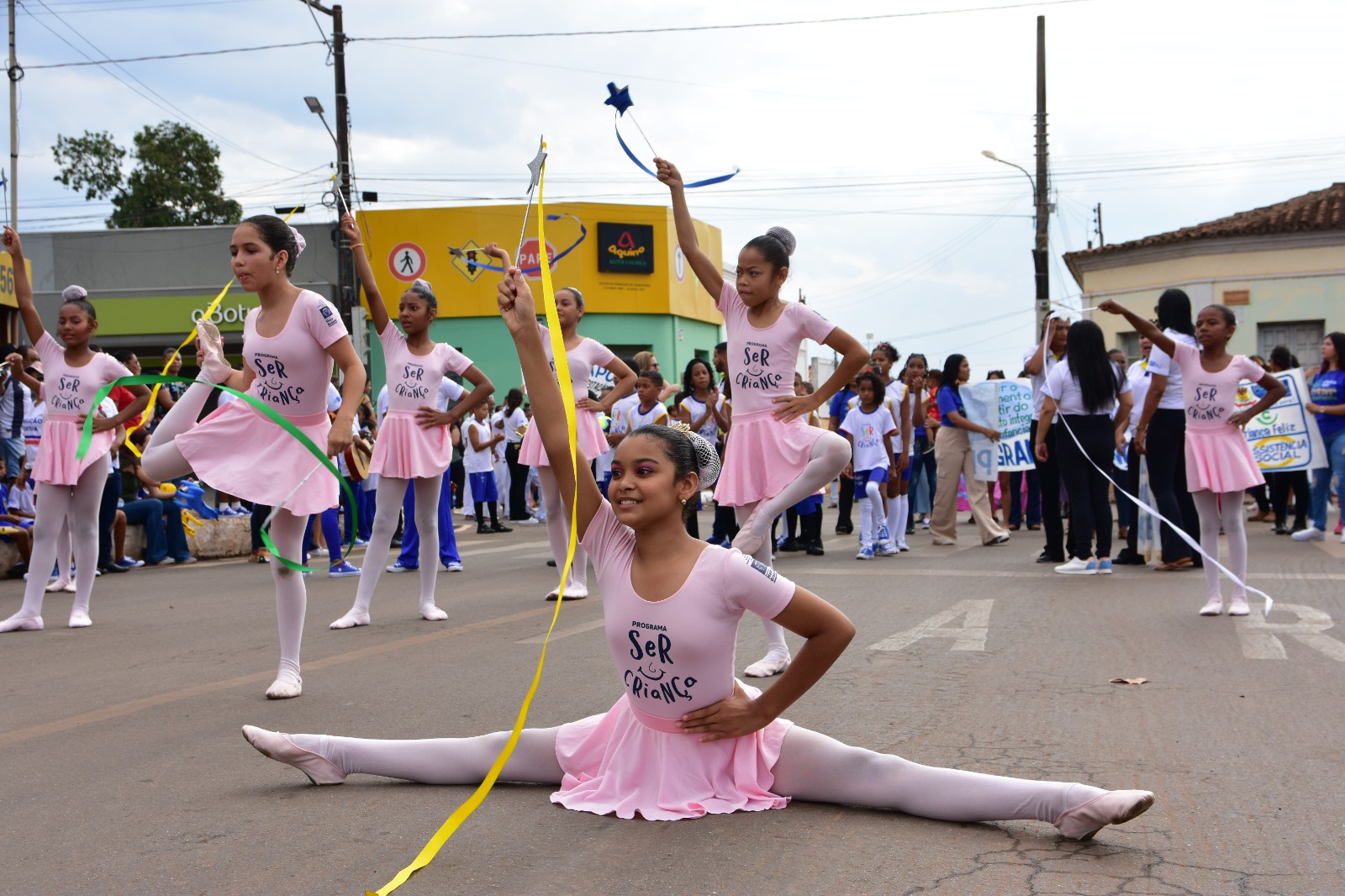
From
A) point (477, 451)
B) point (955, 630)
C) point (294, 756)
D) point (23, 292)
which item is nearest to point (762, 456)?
point (955, 630)

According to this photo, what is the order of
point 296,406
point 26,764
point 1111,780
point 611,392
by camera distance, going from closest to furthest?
point 1111,780, point 26,764, point 296,406, point 611,392

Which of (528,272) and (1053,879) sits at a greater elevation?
(528,272)

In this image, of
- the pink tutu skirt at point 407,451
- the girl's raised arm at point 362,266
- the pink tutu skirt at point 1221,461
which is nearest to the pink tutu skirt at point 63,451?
the pink tutu skirt at point 407,451

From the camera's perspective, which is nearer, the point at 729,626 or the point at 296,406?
the point at 729,626

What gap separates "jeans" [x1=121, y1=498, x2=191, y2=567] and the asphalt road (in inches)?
198

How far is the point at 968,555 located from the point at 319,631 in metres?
7.53

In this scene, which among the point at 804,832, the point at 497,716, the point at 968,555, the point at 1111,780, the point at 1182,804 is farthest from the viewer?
the point at 968,555

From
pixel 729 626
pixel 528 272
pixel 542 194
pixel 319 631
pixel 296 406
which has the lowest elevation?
pixel 319 631

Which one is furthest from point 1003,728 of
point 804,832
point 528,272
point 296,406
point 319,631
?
point 528,272

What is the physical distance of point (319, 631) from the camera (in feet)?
28.1

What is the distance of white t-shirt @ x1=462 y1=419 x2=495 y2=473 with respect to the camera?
61.2 ft

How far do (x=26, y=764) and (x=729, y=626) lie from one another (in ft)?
9.40

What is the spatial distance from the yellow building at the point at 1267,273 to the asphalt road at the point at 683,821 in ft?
84.0

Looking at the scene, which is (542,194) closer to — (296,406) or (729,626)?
(729,626)
